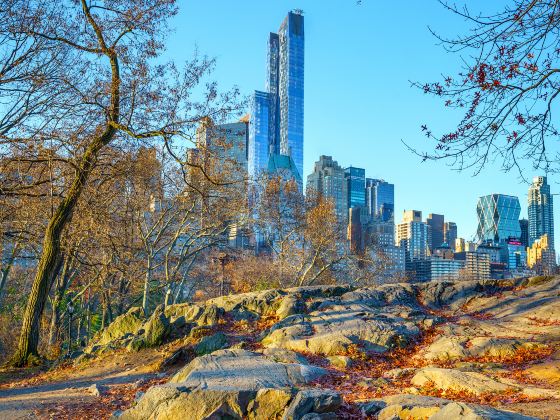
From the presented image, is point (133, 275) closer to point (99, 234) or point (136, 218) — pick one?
point (136, 218)

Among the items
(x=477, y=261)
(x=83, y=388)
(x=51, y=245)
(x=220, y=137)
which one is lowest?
(x=83, y=388)

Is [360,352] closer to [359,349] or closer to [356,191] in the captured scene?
[359,349]

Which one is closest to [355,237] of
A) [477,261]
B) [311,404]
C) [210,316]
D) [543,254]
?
[210,316]

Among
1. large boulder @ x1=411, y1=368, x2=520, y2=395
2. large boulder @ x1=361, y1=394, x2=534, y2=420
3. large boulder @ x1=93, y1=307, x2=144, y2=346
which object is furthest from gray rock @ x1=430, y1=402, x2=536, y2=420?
large boulder @ x1=93, y1=307, x2=144, y2=346

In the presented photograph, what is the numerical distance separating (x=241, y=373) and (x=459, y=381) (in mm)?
3781

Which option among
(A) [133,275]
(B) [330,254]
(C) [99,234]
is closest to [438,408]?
(C) [99,234]

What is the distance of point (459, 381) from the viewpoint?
9180 mm

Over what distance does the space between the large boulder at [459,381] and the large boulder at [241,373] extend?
1907 mm

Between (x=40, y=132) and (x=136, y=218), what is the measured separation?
489 inches

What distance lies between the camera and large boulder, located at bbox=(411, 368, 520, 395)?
893 centimetres

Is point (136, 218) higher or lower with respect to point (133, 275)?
higher

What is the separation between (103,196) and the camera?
18.2 m

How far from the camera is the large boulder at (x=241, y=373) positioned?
8055mm

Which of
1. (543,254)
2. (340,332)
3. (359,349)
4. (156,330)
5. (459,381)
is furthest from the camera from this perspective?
(543,254)
